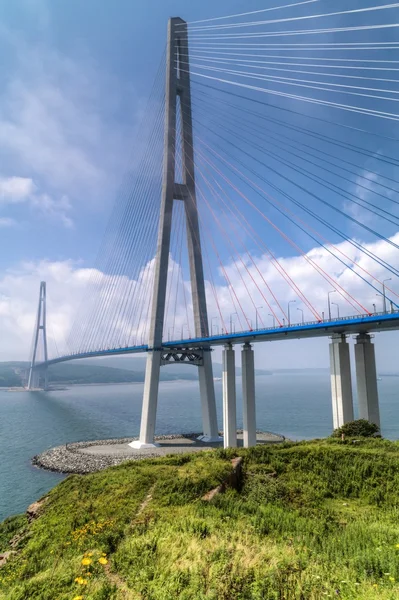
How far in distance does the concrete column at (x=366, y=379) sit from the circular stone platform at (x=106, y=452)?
380 inches

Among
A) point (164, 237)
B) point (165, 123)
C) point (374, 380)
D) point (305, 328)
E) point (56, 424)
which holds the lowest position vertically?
point (56, 424)

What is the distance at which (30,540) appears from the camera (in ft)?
27.7

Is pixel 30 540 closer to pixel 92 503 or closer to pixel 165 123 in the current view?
pixel 92 503

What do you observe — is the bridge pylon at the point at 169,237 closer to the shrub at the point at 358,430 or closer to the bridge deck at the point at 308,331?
the bridge deck at the point at 308,331

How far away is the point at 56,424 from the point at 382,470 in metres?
39.6

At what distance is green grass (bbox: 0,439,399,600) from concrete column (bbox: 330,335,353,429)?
861cm

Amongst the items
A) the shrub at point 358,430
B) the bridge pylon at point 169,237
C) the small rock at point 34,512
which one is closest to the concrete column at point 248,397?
the bridge pylon at point 169,237

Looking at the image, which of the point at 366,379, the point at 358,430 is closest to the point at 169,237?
the point at 366,379

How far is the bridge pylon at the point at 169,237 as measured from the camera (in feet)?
93.5

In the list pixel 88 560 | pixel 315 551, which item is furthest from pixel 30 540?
pixel 315 551

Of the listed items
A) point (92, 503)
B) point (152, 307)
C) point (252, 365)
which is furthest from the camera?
point (152, 307)

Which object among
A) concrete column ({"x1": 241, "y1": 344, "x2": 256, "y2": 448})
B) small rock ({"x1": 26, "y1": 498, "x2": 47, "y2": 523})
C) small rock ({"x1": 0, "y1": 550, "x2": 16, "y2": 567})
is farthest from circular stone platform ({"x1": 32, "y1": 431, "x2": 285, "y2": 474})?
small rock ({"x1": 0, "y1": 550, "x2": 16, "y2": 567})

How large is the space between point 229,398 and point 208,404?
334 centimetres

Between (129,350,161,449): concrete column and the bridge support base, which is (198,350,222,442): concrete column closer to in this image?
(129,350,161,449): concrete column
